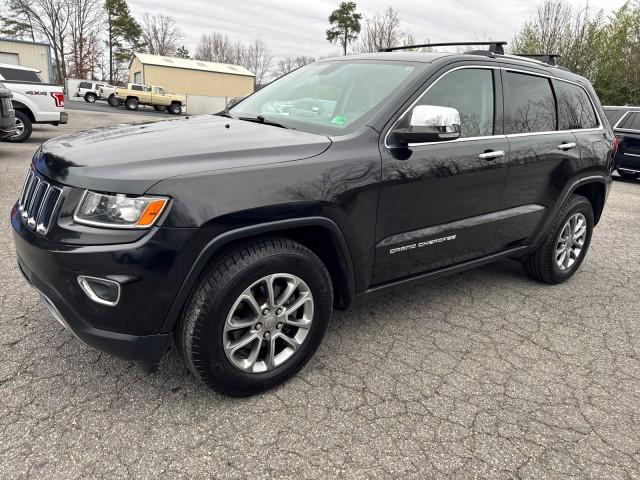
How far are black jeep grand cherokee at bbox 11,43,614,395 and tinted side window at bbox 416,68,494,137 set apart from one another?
1 centimetres

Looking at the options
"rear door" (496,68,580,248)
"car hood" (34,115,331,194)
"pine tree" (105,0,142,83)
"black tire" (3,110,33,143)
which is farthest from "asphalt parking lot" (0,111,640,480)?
"pine tree" (105,0,142,83)

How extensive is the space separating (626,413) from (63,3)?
62704 mm

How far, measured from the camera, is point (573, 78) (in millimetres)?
4141

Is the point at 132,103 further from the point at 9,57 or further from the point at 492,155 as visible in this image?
the point at 492,155

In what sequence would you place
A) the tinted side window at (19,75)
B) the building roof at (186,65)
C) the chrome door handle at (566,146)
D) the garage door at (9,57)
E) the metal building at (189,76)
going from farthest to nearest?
A: the building roof at (186,65) → the metal building at (189,76) → the garage door at (9,57) → the tinted side window at (19,75) → the chrome door handle at (566,146)

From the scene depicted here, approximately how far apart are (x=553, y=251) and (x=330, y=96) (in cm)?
239

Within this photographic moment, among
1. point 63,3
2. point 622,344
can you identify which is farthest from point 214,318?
point 63,3

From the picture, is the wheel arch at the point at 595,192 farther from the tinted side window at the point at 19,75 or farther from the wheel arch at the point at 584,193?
the tinted side window at the point at 19,75

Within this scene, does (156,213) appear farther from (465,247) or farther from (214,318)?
(465,247)

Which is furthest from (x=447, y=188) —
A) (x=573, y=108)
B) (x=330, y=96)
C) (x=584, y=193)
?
(x=584, y=193)

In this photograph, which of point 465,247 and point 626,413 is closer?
point 626,413

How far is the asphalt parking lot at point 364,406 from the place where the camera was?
6.89 feet

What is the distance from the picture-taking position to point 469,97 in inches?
126

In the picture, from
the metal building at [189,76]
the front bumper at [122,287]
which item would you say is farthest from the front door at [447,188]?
the metal building at [189,76]
